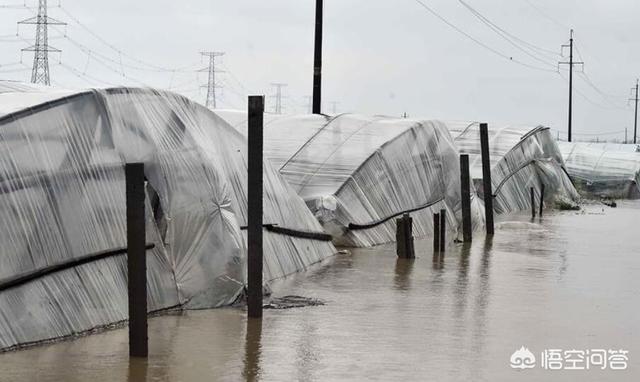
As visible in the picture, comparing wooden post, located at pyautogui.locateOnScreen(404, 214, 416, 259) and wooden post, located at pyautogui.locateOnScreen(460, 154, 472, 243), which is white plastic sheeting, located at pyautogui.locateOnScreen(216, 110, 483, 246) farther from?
wooden post, located at pyautogui.locateOnScreen(404, 214, 416, 259)

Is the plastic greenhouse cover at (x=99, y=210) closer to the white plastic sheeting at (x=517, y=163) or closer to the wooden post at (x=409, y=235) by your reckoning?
the wooden post at (x=409, y=235)

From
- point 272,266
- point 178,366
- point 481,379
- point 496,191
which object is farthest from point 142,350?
point 496,191

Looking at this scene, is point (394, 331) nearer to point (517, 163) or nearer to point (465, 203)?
point (465, 203)

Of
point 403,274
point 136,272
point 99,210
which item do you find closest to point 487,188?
point 403,274

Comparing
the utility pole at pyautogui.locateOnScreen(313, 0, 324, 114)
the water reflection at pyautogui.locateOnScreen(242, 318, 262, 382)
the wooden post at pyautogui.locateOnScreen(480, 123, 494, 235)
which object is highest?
the utility pole at pyautogui.locateOnScreen(313, 0, 324, 114)

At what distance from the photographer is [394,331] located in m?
12.4

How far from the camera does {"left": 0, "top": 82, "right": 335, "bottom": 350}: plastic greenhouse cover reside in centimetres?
1122

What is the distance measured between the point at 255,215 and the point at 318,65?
56.6ft

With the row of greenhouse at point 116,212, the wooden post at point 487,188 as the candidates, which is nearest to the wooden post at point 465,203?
the wooden post at point 487,188

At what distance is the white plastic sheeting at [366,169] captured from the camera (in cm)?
2230

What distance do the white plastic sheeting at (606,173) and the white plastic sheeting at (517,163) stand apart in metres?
6.60

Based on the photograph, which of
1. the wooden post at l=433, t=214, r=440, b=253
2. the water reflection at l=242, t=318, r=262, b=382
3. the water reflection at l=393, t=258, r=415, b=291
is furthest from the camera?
the wooden post at l=433, t=214, r=440, b=253

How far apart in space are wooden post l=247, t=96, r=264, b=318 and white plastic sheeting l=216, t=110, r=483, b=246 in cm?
846

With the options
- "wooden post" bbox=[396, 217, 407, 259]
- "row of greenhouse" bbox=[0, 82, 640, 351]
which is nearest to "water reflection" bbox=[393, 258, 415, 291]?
"wooden post" bbox=[396, 217, 407, 259]
